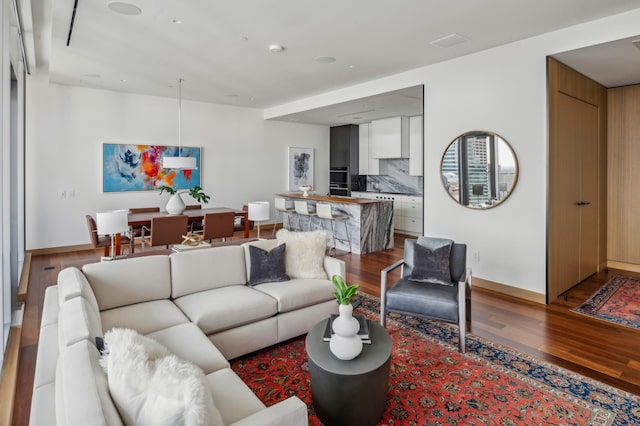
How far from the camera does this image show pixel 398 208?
8.40m

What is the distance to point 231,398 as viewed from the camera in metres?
1.63

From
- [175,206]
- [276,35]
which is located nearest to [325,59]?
[276,35]

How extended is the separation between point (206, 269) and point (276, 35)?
2.57 m

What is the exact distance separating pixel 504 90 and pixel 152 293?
4158 mm

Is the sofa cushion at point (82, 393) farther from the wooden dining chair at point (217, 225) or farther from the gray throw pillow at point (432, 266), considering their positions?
the wooden dining chair at point (217, 225)

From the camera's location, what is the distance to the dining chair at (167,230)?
4855mm

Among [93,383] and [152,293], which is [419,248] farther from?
[93,383]

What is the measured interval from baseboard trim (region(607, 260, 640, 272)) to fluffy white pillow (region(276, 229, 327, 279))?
4760 millimetres


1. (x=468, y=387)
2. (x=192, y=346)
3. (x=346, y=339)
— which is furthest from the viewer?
(x=468, y=387)

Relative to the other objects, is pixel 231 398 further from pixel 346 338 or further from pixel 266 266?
pixel 266 266

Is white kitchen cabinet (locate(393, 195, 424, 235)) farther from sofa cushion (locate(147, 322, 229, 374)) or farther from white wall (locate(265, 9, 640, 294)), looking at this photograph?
sofa cushion (locate(147, 322, 229, 374))

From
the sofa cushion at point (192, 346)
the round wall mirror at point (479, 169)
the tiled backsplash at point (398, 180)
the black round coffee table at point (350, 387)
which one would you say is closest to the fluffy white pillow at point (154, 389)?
the sofa cushion at point (192, 346)

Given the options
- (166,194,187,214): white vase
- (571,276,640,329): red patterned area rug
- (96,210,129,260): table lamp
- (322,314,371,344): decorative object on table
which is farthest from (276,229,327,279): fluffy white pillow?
(166,194,187,214): white vase

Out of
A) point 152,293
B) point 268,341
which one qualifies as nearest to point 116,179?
point 152,293
